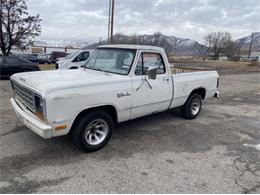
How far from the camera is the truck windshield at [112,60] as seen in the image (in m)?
4.30

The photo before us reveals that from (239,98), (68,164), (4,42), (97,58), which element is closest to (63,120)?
(68,164)

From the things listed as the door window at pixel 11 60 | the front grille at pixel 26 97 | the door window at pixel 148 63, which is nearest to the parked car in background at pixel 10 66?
the door window at pixel 11 60

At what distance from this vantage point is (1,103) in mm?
6824

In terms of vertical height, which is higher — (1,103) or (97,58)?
(97,58)

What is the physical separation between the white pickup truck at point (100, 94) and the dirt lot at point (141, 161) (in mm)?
503

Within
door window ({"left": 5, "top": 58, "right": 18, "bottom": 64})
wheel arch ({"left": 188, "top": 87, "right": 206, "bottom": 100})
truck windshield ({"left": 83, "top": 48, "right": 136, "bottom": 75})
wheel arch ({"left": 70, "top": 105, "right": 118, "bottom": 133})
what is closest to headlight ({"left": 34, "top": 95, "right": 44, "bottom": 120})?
wheel arch ({"left": 70, "top": 105, "right": 118, "bottom": 133})

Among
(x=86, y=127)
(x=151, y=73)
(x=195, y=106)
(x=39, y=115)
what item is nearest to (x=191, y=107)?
(x=195, y=106)

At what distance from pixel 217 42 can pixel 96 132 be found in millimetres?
95685

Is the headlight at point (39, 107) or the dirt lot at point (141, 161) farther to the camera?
the headlight at point (39, 107)

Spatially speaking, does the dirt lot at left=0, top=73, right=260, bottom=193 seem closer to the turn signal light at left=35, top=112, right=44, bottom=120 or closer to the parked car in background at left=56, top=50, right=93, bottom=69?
the turn signal light at left=35, top=112, right=44, bottom=120

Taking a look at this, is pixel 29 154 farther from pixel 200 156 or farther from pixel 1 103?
pixel 1 103

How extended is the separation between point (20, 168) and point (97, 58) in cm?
277

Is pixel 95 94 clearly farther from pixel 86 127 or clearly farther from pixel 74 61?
pixel 74 61

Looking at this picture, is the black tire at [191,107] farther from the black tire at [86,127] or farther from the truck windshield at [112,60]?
the black tire at [86,127]
